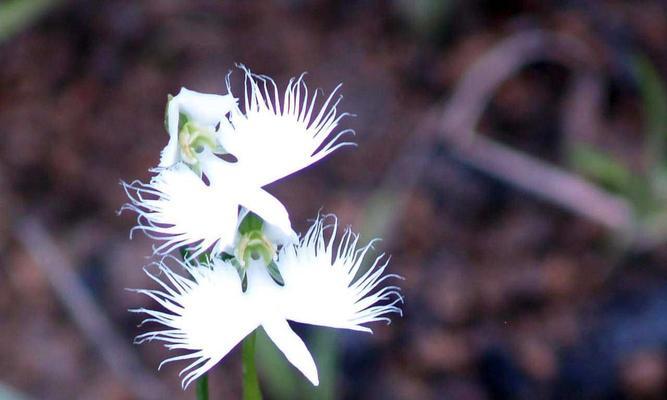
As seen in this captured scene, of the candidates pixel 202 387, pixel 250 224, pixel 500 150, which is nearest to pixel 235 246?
pixel 250 224

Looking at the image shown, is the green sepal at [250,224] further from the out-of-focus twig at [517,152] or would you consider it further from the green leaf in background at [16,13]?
the green leaf in background at [16,13]

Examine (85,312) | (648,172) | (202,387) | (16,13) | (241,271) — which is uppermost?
(16,13)

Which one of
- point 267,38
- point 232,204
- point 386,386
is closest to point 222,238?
point 232,204

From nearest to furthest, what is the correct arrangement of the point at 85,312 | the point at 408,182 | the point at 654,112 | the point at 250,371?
the point at 250,371
the point at 654,112
the point at 85,312
the point at 408,182

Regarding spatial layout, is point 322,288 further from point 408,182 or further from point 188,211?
point 408,182

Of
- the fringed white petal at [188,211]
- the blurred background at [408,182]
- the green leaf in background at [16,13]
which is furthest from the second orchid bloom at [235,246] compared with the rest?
the green leaf in background at [16,13]

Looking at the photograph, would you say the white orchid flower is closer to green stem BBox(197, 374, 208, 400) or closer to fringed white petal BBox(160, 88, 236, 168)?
fringed white petal BBox(160, 88, 236, 168)

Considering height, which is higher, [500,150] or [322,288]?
[500,150]
